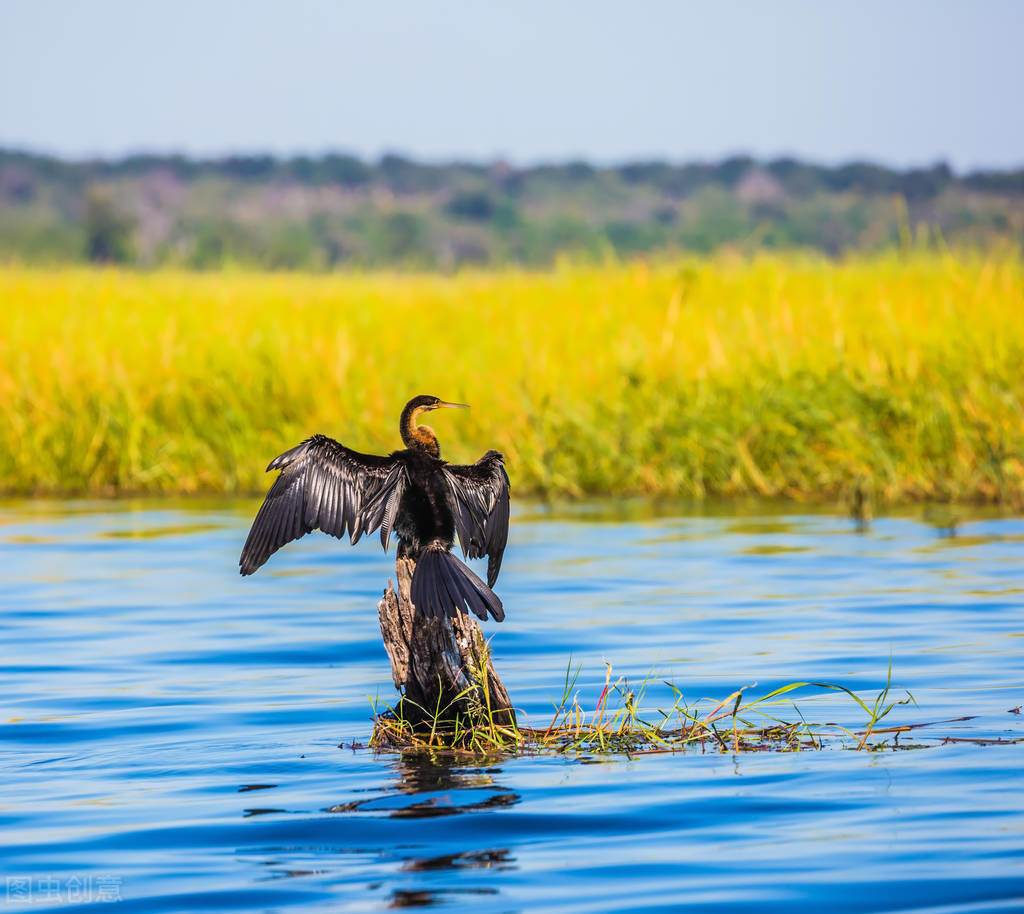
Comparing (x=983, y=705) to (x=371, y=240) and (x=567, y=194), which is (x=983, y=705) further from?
(x=567, y=194)

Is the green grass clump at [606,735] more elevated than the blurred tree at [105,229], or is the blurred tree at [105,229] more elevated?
the blurred tree at [105,229]

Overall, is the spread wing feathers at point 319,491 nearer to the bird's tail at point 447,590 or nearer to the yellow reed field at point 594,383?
the bird's tail at point 447,590

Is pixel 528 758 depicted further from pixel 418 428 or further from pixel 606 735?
pixel 418 428

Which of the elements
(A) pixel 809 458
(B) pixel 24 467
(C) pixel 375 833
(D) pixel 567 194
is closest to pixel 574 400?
(A) pixel 809 458

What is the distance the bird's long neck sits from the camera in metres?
6.00

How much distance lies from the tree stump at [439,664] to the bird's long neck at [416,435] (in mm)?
392

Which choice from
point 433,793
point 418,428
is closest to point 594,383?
point 418,428

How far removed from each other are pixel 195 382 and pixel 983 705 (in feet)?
33.5

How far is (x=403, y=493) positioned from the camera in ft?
19.3

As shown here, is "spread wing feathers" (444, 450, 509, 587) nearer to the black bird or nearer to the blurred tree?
the black bird

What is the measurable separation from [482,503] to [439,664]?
1.96 ft

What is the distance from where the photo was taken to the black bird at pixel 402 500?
19.2ft

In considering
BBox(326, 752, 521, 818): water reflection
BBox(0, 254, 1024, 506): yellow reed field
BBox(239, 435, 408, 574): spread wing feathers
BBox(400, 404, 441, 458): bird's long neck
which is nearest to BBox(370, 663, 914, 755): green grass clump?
BBox(326, 752, 521, 818): water reflection

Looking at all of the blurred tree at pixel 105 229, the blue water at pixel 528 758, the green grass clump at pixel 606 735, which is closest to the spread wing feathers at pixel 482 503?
the green grass clump at pixel 606 735
